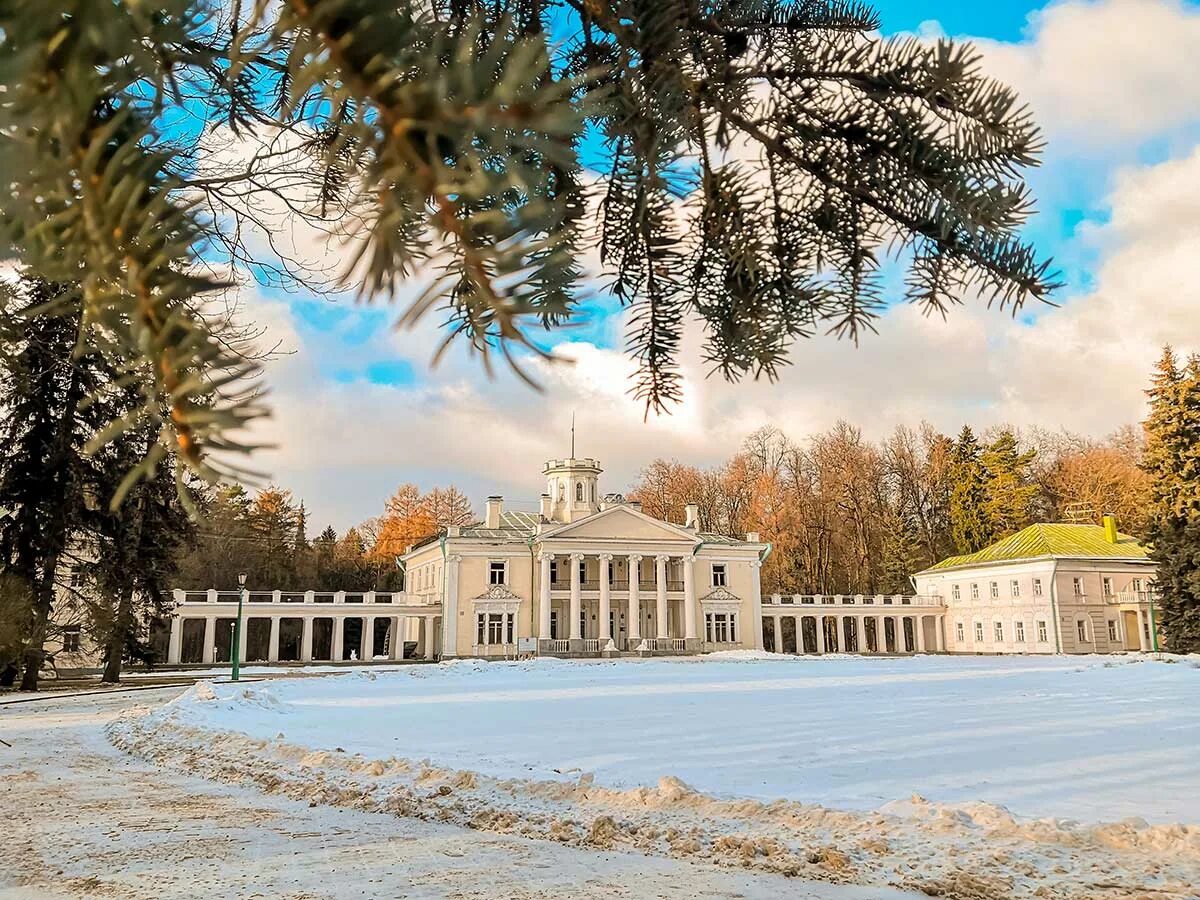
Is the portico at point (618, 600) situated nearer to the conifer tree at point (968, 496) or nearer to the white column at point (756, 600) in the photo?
the white column at point (756, 600)

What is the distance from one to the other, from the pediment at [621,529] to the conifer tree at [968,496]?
22.3 meters

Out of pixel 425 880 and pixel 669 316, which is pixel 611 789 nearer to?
pixel 425 880

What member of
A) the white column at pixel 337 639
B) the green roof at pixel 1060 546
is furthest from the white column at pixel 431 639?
the green roof at pixel 1060 546

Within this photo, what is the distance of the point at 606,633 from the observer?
55.9 m

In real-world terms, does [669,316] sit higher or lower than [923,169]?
lower

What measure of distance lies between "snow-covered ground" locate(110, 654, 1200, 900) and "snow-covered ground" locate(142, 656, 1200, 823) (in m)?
0.06

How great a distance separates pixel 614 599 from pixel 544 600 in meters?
5.64

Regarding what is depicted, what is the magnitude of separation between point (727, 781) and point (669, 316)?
9802mm

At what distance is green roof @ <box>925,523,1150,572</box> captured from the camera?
5750 centimetres

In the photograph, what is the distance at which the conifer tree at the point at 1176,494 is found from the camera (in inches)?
1597

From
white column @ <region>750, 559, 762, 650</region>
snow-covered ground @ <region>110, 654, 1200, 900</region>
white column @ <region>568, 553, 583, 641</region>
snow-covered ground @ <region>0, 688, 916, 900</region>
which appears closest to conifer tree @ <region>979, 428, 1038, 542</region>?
white column @ <region>750, 559, 762, 650</region>

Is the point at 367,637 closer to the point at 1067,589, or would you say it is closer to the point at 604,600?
the point at 604,600

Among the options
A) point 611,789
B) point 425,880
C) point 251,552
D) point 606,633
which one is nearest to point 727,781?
point 611,789

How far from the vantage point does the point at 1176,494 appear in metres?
41.4
